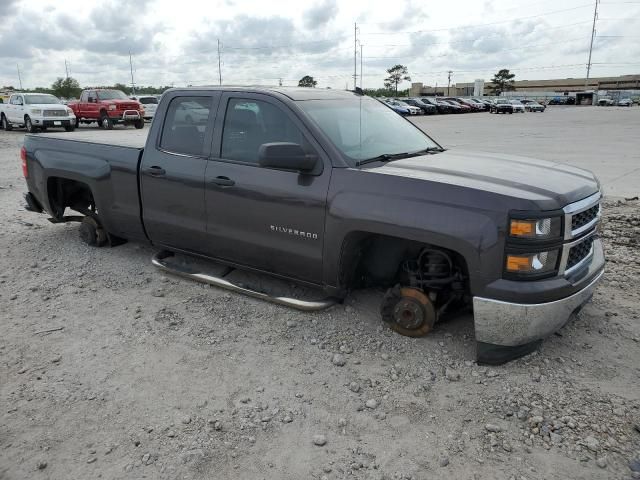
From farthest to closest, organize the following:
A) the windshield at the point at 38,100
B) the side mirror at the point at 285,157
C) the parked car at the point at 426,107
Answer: the parked car at the point at 426,107 < the windshield at the point at 38,100 < the side mirror at the point at 285,157

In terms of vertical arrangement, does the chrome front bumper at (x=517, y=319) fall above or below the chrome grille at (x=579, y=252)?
below

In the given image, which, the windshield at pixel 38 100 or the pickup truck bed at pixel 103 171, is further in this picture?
the windshield at pixel 38 100

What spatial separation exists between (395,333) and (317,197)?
1.15 m

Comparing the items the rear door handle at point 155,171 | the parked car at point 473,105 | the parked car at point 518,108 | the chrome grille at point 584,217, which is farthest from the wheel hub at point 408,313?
the parked car at point 473,105

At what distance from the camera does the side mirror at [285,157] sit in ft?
12.0

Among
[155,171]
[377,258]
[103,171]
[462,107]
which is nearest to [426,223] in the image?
[377,258]

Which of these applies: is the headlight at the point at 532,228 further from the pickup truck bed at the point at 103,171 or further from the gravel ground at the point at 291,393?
the pickup truck bed at the point at 103,171

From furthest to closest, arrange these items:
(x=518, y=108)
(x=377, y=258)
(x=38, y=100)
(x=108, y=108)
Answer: (x=518, y=108) < (x=108, y=108) < (x=38, y=100) < (x=377, y=258)

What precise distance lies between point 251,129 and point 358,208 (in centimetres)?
126

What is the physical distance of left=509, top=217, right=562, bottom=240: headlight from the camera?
10.2ft

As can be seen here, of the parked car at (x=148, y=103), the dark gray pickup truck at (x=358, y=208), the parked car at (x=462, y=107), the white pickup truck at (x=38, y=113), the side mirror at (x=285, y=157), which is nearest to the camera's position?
the dark gray pickup truck at (x=358, y=208)

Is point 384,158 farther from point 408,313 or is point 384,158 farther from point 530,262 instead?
point 530,262

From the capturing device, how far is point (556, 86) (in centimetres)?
12825

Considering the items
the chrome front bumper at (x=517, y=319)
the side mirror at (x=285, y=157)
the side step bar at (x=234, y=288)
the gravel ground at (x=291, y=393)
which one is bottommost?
the gravel ground at (x=291, y=393)
